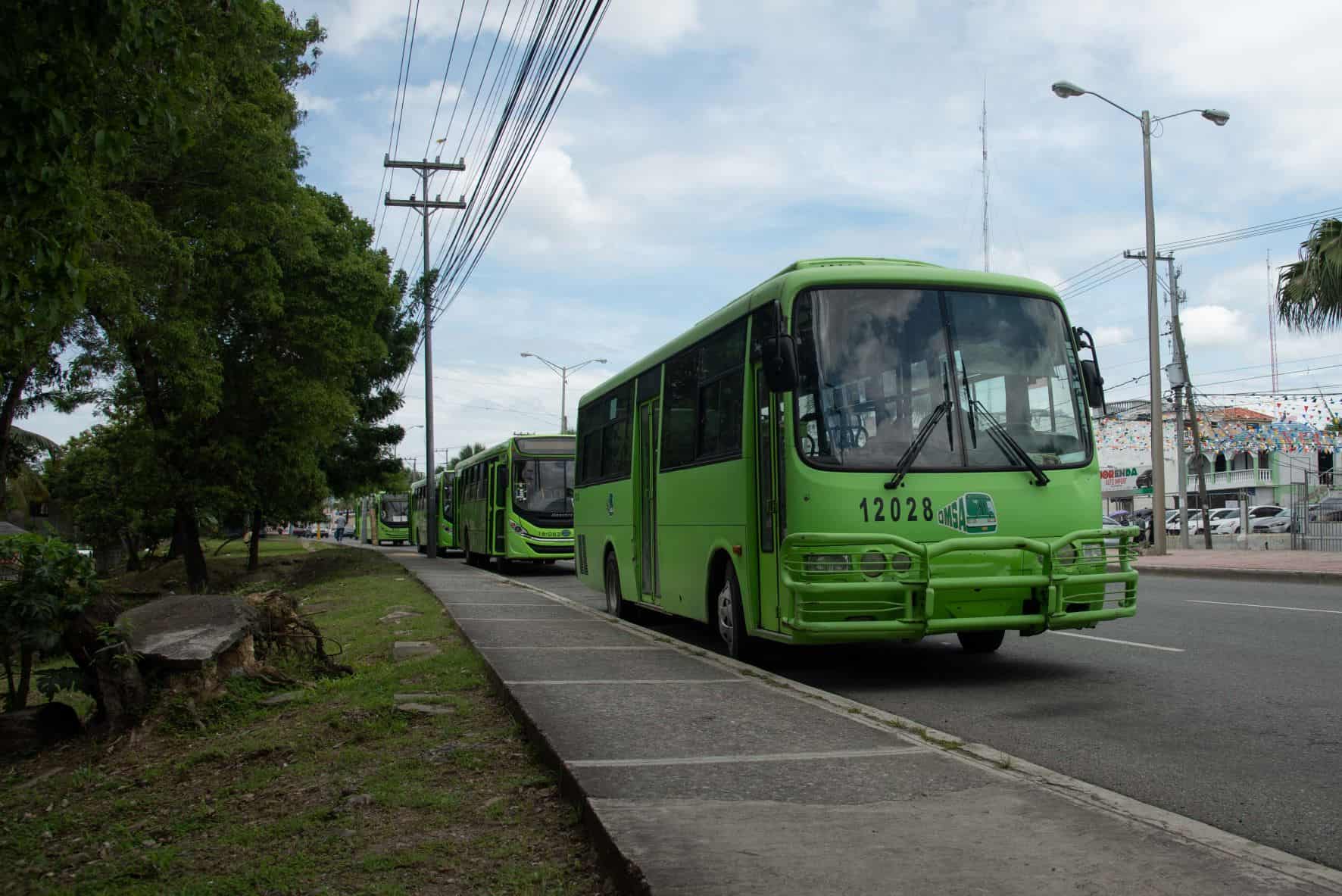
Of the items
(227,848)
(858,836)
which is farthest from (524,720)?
(858,836)

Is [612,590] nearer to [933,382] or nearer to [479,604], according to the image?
[479,604]

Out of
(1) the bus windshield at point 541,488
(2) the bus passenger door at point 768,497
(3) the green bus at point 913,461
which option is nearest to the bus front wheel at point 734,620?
(3) the green bus at point 913,461

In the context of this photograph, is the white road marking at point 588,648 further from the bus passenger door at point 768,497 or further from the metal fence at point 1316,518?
the metal fence at point 1316,518

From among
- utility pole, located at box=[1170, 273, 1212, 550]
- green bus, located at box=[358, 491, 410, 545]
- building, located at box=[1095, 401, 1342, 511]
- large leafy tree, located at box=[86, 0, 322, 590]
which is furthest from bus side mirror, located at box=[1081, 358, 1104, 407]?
green bus, located at box=[358, 491, 410, 545]

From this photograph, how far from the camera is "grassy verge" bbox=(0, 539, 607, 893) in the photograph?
432cm

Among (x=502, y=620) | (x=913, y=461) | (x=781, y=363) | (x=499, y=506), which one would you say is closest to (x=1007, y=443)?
(x=913, y=461)

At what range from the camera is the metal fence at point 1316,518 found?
90.2 feet

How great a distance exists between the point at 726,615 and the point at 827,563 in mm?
2277

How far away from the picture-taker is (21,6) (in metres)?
5.07

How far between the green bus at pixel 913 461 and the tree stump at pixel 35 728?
5.13m

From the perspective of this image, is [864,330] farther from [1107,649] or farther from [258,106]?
[258,106]

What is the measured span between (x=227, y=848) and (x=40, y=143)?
10.9 ft

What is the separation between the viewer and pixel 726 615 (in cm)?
984

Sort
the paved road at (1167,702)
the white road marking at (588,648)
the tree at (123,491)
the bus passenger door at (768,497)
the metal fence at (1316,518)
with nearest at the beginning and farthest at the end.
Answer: the paved road at (1167,702)
the bus passenger door at (768,497)
the white road marking at (588,648)
the tree at (123,491)
the metal fence at (1316,518)
